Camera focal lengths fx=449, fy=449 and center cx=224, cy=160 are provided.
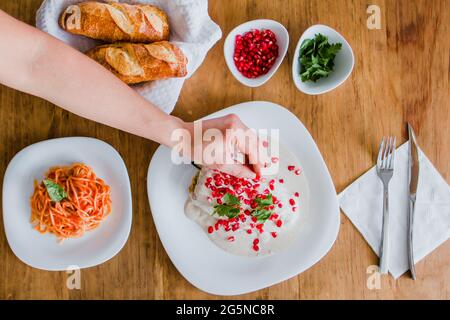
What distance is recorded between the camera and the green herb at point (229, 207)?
133 centimetres

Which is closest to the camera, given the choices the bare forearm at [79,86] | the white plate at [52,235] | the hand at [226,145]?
the bare forearm at [79,86]

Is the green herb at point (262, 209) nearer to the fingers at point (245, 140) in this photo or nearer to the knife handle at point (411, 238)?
the fingers at point (245, 140)

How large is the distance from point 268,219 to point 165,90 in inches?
19.6

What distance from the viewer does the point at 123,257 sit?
1416 mm

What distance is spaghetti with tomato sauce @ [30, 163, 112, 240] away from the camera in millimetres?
1314

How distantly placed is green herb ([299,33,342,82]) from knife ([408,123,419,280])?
34 centimetres

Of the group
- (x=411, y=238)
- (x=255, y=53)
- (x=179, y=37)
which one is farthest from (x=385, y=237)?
(x=179, y=37)

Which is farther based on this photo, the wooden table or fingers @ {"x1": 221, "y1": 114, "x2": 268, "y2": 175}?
the wooden table

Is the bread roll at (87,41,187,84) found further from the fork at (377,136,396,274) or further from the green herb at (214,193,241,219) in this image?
the fork at (377,136,396,274)

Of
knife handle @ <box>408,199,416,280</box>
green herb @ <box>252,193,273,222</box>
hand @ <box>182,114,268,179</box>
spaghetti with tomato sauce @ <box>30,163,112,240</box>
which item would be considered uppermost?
hand @ <box>182,114,268,179</box>

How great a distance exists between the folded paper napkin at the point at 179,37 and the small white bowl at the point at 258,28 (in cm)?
5

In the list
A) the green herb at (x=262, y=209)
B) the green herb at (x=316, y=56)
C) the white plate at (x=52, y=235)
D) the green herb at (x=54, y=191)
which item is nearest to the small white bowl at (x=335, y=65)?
the green herb at (x=316, y=56)

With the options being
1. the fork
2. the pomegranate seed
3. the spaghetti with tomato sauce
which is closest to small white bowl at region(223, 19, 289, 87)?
the pomegranate seed

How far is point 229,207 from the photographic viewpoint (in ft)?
4.39
